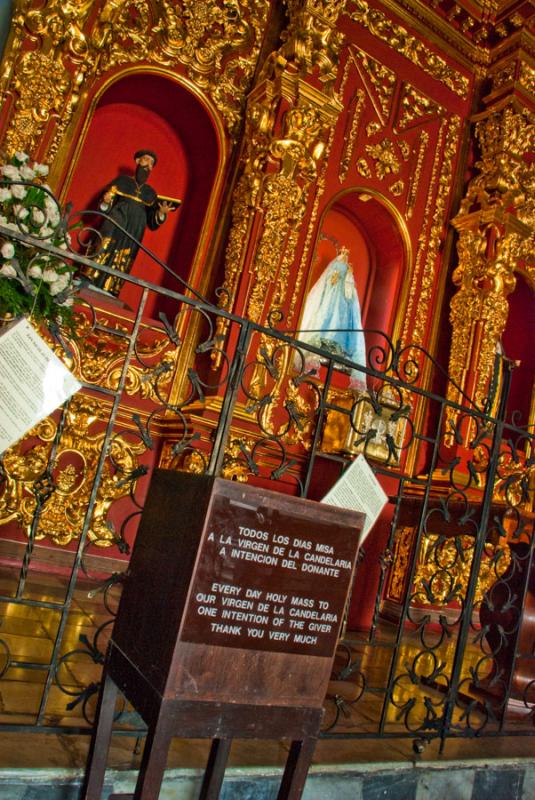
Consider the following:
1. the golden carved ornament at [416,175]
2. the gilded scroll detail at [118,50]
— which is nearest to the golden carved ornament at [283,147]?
the gilded scroll detail at [118,50]

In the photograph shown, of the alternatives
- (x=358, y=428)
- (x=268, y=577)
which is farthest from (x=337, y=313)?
(x=268, y=577)

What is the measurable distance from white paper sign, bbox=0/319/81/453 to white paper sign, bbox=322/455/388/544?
1.05m

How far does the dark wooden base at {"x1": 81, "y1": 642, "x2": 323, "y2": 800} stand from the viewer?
1.26 meters

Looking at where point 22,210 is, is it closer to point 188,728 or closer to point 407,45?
point 188,728

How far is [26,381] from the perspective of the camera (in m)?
1.64

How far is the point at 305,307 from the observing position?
5.30m

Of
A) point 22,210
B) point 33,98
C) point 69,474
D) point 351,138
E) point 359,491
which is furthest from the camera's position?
point 351,138

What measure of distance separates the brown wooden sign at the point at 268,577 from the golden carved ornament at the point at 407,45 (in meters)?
5.83

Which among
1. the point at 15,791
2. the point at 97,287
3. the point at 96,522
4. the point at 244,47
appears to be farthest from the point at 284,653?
the point at 244,47

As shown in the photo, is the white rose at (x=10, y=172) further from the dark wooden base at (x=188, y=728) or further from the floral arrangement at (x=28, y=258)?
the dark wooden base at (x=188, y=728)

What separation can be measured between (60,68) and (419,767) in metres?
4.60

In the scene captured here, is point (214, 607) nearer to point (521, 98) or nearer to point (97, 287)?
point (97, 287)

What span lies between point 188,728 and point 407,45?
658cm

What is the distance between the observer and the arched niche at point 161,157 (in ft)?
16.3
